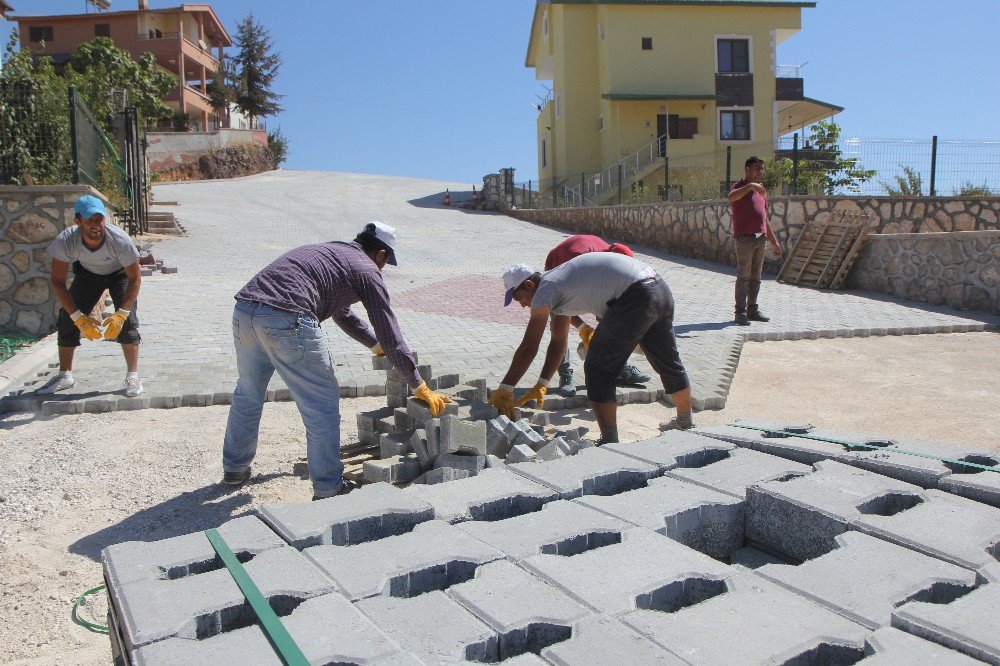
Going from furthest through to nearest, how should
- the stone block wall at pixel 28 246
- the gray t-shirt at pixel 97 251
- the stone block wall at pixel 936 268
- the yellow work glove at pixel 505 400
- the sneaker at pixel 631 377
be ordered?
1. the stone block wall at pixel 936 268
2. the stone block wall at pixel 28 246
3. the sneaker at pixel 631 377
4. the gray t-shirt at pixel 97 251
5. the yellow work glove at pixel 505 400

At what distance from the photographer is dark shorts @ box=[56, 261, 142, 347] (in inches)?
238

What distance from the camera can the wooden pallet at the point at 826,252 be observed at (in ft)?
40.7

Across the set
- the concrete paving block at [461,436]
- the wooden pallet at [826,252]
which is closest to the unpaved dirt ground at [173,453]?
the concrete paving block at [461,436]

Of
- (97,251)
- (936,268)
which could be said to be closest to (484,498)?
(97,251)

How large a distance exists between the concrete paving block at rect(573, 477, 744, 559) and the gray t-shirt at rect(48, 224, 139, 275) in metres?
4.35

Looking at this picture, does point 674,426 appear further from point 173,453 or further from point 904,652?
point 904,652

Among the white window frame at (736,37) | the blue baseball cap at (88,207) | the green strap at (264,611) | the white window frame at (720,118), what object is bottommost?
the green strap at (264,611)

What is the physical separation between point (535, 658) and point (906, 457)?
7.65 feet

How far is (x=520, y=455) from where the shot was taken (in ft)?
13.4

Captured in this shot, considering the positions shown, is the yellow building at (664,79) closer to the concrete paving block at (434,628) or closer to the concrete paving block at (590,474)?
the concrete paving block at (590,474)

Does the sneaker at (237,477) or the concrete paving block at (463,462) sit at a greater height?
the concrete paving block at (463,462)

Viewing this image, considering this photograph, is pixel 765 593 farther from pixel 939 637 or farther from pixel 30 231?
pixel 30 231

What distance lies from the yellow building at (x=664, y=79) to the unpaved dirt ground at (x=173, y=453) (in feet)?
70.3

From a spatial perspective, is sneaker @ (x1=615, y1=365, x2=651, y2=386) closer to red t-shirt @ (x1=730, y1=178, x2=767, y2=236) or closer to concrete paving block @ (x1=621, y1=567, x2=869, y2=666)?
red t-shirt @ (x1=730, y1=178, x2=767, y2=236)
